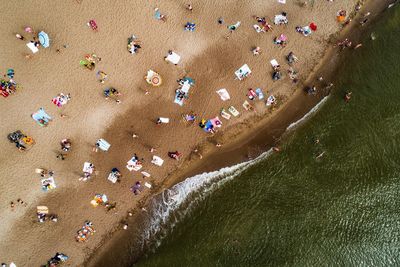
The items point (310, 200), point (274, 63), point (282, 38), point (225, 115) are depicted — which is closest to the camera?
point (225, 115)

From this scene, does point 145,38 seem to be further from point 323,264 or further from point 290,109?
point 323,264

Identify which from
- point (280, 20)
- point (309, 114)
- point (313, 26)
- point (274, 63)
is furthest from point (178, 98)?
point (313, 26)

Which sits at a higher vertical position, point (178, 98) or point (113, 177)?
point (178, 98)

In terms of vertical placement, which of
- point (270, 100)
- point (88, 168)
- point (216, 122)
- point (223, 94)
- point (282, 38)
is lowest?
point (270, 100)

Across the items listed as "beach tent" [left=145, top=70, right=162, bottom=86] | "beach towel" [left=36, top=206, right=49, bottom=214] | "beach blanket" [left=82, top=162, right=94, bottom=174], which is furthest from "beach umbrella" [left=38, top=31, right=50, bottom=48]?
"beach towel" [left=36, top=206, right=49, bottom=214]

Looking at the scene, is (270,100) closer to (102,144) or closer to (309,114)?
(309,114)

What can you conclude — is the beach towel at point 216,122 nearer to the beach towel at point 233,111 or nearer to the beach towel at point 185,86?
the beach towel at point 233,111

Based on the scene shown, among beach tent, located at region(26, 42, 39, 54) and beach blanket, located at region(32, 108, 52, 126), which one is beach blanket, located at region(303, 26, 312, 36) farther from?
beach blanket, located at region(32, 108, 52, 126)
